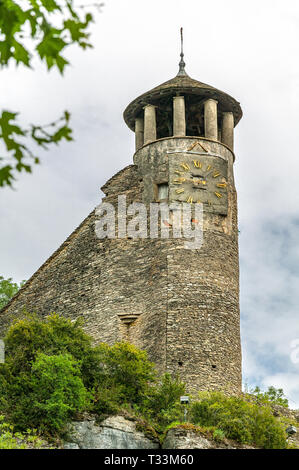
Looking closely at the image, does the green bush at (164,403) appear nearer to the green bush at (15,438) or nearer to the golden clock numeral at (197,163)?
the green bush at (15,438)

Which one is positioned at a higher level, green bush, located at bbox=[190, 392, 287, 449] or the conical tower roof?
the conical tower roof

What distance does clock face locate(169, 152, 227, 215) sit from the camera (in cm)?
2823

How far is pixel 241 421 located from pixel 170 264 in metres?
6.70

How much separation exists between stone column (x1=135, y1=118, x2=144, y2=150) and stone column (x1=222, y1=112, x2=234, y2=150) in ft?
9.20

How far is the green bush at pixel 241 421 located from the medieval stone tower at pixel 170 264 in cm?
259

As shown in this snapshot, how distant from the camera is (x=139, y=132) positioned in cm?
3122

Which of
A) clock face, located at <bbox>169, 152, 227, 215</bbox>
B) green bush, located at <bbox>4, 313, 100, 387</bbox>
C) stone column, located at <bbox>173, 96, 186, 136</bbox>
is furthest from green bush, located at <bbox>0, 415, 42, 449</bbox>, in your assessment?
stone column, located at <bbox>173, 96, 186, 136</bbox>

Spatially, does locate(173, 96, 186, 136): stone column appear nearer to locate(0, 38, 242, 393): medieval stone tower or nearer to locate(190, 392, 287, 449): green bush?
locate(0, 38, 242, 393): medieval stone tower

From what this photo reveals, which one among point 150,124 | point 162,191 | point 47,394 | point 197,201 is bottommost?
point 47,394

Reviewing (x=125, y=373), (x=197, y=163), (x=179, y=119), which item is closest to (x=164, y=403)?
(x=125, y=373)

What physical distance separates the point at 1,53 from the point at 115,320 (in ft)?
70.7

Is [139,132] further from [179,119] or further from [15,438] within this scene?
[15,438]

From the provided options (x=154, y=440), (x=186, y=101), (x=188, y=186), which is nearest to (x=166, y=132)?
(x=186, y=101)
